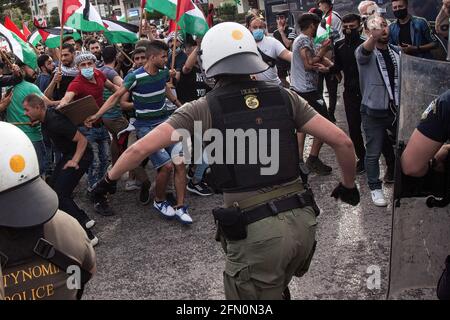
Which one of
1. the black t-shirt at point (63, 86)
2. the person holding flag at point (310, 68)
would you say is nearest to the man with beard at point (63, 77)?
the black t-shirt at point (63, 86)

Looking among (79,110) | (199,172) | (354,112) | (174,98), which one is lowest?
(199,172)

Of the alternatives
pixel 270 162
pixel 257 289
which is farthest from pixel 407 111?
pixel 257 289

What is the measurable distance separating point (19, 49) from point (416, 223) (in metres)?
5.42

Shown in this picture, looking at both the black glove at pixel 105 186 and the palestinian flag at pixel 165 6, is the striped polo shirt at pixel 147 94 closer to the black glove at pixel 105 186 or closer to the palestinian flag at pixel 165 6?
the palestinian flag at pixel 165 6

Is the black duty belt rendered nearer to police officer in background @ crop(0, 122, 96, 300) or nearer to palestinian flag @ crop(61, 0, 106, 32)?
police officer in background @ crop(0, 122, 96, 300)

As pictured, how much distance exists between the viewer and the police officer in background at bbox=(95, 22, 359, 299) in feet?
8.45

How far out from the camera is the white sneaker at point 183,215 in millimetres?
5219

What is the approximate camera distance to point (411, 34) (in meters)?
5.82

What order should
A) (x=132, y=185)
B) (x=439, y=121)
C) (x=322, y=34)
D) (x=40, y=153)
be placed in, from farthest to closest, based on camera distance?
(x=322, y=34) < (x=132, y=185) < (x=40, y=153) < (x=439, y=121)

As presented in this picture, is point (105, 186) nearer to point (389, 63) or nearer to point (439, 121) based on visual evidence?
point (439, 121)

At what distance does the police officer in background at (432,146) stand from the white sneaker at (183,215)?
2870mm

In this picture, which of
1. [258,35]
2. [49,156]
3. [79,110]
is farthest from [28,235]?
[49,156]

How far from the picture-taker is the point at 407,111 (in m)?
3.12
